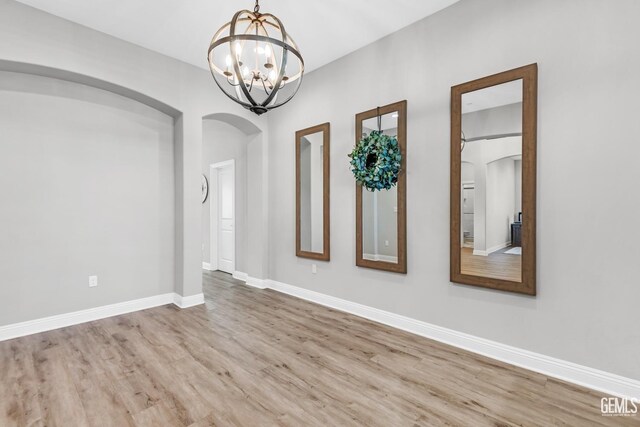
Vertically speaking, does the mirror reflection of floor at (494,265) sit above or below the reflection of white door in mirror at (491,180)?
below

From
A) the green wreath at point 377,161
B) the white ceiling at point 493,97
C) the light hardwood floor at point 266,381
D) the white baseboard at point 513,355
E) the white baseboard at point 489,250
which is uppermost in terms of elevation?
the white ceiling at point 493,97

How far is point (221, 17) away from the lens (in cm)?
312

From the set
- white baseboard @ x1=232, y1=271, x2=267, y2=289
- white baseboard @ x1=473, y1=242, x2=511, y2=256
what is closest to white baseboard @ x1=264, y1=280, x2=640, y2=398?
white baseboard @ x1=473, y1=242, x2=511, y2=256

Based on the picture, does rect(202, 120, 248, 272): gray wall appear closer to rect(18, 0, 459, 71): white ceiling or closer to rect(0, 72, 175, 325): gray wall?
rect(0, 72, 175, 325): gray wall

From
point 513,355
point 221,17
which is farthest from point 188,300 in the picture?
point 513,355

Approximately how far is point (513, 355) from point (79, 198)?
478cm

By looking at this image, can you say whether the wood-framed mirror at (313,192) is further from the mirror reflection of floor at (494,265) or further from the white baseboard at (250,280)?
the mirror reflection of floor at (494,265)

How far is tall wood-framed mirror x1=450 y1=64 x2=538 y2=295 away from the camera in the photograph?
2508mm

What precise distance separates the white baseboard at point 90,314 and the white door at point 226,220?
1686 mm

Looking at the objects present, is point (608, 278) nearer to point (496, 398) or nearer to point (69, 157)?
point (496, 398)

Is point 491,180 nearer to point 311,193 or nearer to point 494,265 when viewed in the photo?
point 494,265

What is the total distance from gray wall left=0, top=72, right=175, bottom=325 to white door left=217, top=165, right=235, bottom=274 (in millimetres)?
1719

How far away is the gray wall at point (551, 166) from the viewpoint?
85.0 inches

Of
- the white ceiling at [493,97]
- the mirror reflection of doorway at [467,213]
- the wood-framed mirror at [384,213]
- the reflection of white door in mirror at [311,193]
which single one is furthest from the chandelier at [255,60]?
the mirror reflection of doorway at [467,213]
